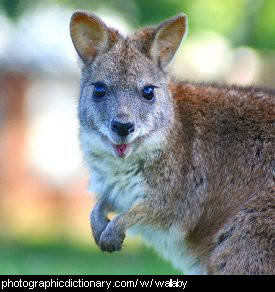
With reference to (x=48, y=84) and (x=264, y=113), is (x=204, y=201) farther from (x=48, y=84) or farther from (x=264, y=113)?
(x=48, y=84)

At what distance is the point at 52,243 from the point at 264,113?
6601mm

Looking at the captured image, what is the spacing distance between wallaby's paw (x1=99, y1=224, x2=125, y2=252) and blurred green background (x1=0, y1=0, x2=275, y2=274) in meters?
4.95

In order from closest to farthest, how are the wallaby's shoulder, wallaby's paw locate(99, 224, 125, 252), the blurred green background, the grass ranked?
wallaby's paw locate(99, 224, 125, 252)
the wallaby's shoulder
the grass
the blurred green background

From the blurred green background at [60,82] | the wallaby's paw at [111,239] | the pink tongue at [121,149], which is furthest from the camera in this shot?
the blurred green background at [60,82]

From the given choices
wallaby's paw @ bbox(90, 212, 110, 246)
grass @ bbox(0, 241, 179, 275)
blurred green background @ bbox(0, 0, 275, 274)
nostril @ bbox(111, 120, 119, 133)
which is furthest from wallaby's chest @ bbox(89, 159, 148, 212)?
blurred green background @ bbox(0, 0, 275, 274)

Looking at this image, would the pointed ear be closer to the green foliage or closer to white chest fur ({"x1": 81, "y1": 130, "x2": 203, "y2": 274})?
white chest fur ({"x1": 81, "y1": 130, "x2": 203, "y2": 274})

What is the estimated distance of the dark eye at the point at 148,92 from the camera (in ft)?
21.5

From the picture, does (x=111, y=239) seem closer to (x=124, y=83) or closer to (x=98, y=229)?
(x=98, y=229)

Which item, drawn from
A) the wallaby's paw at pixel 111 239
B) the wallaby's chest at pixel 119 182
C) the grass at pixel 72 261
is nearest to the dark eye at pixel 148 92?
the wallaby's chest at pixel 119 182

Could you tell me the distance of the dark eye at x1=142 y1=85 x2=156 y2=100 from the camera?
654 centimetres

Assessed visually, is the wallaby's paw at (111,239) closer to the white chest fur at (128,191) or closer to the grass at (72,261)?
the white chest fur at (128,191)

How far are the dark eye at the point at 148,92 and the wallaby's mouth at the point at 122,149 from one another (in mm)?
412

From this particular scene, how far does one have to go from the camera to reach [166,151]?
21.8ft

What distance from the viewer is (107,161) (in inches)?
262
